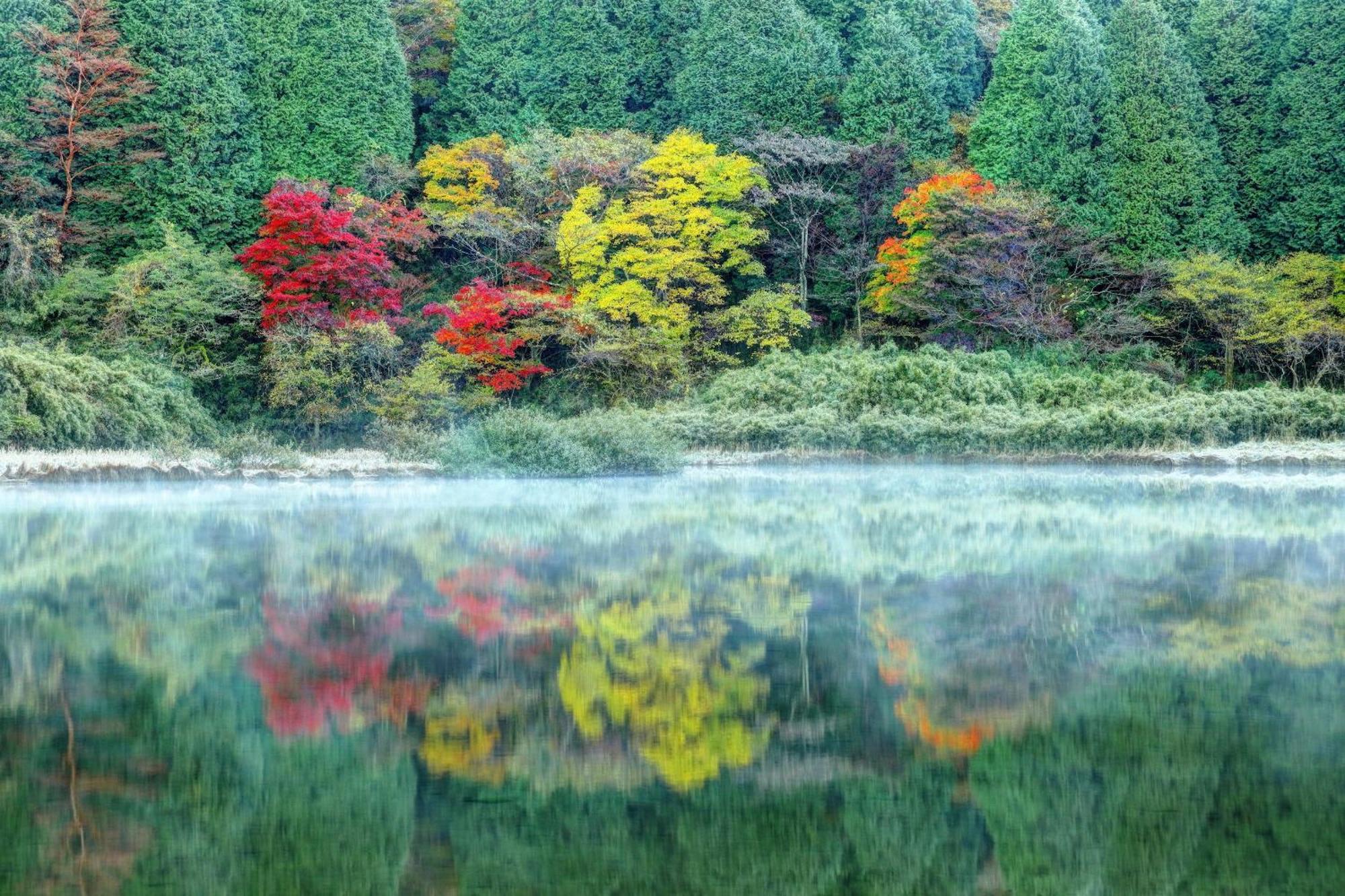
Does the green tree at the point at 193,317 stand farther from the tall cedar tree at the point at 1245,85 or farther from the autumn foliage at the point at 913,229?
the tall cedar tree at the point at 1245,85

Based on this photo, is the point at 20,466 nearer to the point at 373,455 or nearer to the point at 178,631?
the point at 373,455

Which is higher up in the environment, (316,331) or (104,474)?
(316,331)

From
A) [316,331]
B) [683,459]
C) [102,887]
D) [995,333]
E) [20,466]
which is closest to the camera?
[102,887]

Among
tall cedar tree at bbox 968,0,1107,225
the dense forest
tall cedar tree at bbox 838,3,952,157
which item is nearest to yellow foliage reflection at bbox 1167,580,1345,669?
the dense forest

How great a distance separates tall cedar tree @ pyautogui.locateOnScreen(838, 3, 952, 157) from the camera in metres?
30.0

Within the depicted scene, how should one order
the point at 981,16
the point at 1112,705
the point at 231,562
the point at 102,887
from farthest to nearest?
1. the point at 981,16
2. the point at 231,562
3. the point at 1112,705
4. the point at 102,887

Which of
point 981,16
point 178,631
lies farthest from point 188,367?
point 981,16

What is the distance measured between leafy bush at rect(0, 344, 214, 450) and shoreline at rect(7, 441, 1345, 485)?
0.41 meters

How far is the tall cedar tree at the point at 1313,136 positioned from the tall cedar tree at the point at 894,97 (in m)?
6.93

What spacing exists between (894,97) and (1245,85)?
7508mm

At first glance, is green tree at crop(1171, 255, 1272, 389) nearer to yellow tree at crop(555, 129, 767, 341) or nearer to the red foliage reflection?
yellow tree at crop(555, 129, 767, 341)

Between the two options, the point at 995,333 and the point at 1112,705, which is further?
the point at 995,333

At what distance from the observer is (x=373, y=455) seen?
23.2m

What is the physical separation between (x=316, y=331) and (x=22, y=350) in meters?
4.90
